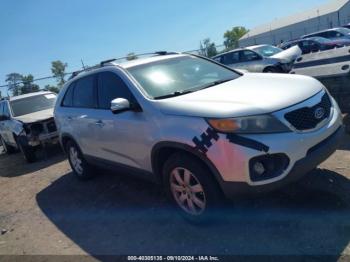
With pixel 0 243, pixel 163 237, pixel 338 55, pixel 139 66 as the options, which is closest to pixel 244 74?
pixel 139 66

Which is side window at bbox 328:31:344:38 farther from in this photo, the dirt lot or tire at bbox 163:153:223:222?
tire at bbox 163:153:223:222

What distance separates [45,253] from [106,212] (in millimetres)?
984

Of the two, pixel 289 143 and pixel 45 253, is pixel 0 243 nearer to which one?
pixel 45 253

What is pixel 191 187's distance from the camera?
154 inches

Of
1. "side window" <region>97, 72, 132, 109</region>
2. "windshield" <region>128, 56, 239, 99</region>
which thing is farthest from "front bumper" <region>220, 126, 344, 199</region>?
"side window" <region>97, 72, 132, 109</region>

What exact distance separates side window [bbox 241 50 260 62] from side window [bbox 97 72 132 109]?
379 inches

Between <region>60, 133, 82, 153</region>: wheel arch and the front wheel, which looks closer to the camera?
<region>60, 133, 82, 153</region>: wheel arch

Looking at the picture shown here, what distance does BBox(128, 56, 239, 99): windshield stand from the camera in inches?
174

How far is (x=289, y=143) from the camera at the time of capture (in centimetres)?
336

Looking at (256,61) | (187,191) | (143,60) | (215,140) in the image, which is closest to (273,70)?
(256,61)

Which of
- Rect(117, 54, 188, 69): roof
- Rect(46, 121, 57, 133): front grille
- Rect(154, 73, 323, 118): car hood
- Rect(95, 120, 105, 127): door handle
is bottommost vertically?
Rect(46, 121, 57, 133): front grille

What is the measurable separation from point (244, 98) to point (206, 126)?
492 millimetres

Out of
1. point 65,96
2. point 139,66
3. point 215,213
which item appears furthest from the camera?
point 65,96

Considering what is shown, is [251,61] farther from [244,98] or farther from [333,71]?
[244,98]
